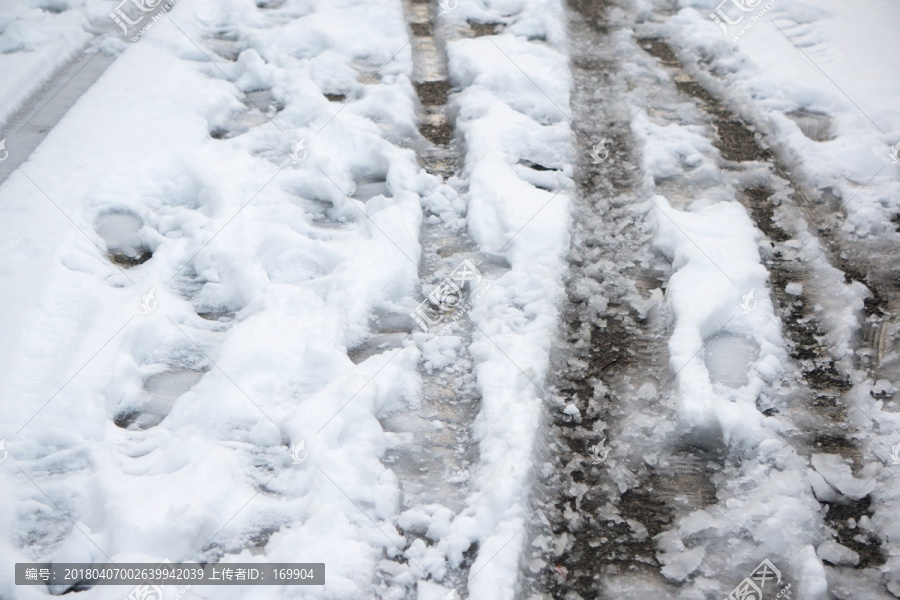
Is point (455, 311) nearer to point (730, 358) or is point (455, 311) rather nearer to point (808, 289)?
point (730, 358)

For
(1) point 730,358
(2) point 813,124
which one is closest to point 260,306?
(1) point 730,358

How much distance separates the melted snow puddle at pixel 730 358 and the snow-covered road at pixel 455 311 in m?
0.01

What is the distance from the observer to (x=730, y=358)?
237 centimetres

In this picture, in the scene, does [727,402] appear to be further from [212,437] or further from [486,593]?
[212,437]

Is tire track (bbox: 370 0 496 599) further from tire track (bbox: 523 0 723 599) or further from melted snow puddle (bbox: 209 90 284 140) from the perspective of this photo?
melted snow puddle (bbox: 209 90 284 140)

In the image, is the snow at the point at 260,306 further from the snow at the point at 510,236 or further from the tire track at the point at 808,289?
the tire track at the point at 808,289

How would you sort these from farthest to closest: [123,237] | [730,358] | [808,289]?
[123,237], [808,289], [730,358]

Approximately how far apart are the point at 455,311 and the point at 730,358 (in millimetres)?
1016

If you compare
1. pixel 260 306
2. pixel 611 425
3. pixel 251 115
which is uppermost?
pixel 251 115

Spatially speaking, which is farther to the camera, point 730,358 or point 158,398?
point 730,358

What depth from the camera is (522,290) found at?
8.61ft

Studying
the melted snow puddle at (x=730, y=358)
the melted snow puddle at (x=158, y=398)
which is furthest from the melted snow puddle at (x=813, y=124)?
the melted snow puddle at (x=158, y=398)

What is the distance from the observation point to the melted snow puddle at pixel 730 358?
230 centimetres

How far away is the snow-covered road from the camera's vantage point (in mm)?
1880
